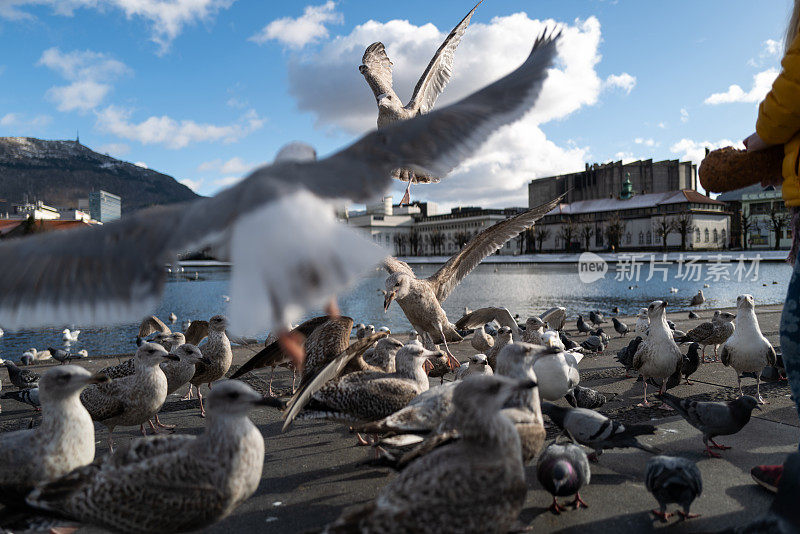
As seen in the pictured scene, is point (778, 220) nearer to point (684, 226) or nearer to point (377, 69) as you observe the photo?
point (684, 226)

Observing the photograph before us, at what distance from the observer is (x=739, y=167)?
2928mm

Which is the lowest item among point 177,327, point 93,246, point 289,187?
point 177,327

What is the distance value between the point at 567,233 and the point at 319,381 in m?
101

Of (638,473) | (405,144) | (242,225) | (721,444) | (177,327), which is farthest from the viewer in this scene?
(177,327)

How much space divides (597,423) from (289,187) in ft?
9.25

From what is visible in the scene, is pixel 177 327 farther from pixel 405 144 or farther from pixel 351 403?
pixel 405 144

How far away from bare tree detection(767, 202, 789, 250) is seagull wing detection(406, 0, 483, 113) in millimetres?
85802

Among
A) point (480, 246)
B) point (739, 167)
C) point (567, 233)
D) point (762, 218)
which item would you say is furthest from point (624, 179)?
point (739, 167)

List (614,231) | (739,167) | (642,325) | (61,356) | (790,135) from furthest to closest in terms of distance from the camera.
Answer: (614,231) < (642,325) < (61,356) < (739,167) < (790,135)

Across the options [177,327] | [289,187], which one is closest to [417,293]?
[289,187]

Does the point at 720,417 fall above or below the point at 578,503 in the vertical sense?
above

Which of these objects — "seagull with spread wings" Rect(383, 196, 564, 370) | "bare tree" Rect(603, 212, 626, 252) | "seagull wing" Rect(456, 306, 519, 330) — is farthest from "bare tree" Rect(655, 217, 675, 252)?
"seagull with spread wings" Rect(383, 196, 564, 370)

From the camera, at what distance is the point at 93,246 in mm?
2271

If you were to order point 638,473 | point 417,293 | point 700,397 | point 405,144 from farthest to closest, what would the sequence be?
point 417,293 → point 700,397 → point 638,473 → point 405,144
